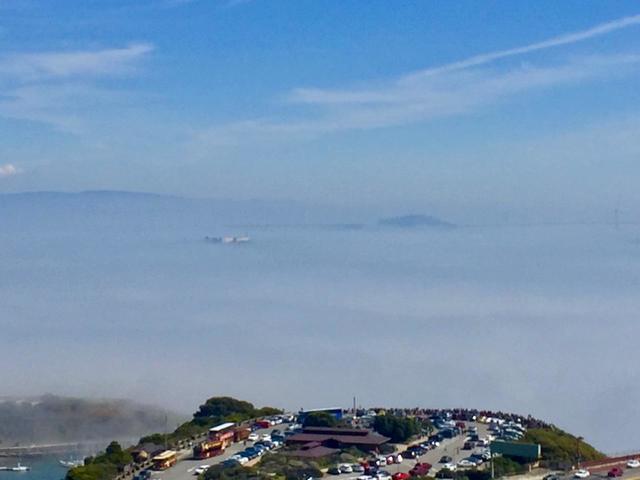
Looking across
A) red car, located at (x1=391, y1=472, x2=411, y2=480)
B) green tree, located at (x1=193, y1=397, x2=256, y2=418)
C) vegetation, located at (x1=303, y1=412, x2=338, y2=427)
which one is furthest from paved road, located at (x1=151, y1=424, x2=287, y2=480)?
green tree, located at (x1=193, y1=397, x2=256, y2=418)

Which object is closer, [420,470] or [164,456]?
[420,470]

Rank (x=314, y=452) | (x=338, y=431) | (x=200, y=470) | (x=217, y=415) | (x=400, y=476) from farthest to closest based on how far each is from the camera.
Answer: (x=217, y=415) → (x=338, y=431) → (x=314, y=452) → (x=200, y=470) → (x=400, y=476)

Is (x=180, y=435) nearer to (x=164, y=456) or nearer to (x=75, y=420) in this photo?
(x=164, y=456)

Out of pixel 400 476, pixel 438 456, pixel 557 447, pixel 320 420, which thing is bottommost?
pixel 400 476

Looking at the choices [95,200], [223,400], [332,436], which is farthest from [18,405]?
[95,200]

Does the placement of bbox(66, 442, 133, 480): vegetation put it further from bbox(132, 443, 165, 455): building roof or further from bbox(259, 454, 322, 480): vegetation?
bbox(259, 454, 322, 480): vegetation

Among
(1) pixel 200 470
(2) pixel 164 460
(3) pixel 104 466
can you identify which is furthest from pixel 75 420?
(1) pixel 200 470
